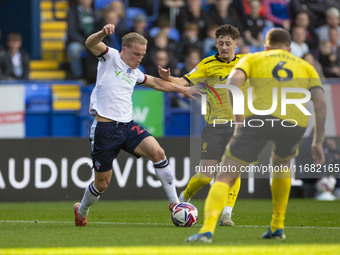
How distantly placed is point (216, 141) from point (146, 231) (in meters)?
1.78

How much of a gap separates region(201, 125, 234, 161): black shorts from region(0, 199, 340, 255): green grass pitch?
2.85 ft

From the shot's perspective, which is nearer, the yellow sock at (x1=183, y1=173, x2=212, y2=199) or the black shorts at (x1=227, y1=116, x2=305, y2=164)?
the black shorts at (x1=227, y1=116, x2=305, y2=164)

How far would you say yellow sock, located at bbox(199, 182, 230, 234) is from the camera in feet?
23.2

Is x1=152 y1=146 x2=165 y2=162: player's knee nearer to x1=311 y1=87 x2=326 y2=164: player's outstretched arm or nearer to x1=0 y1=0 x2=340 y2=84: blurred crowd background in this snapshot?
x1=311 y1=87 x2=326 y2=164: player's outstretched arm

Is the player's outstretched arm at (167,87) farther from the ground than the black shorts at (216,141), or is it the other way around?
the player's outstretched arm at (167,87)

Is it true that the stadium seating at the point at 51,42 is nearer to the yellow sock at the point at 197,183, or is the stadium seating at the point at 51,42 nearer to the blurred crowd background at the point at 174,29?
the blurred crowd background at the point at 174,29

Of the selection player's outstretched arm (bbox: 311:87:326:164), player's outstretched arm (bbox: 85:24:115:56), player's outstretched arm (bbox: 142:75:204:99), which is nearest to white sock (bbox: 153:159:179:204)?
player's outstretched arm (bbox: 142:75:204:99)

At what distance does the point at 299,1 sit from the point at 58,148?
27.4 ft

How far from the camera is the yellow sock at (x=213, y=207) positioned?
7.06 metres

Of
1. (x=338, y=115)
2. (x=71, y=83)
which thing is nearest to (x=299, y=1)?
(x=338, y=115)

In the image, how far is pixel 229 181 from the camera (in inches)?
286

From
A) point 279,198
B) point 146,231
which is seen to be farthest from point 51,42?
point 279,198

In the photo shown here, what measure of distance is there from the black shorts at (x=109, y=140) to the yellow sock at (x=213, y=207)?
2247mm

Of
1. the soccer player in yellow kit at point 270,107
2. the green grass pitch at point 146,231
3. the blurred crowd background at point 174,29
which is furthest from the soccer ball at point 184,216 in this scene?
the blurred crowd background at point 174,29
